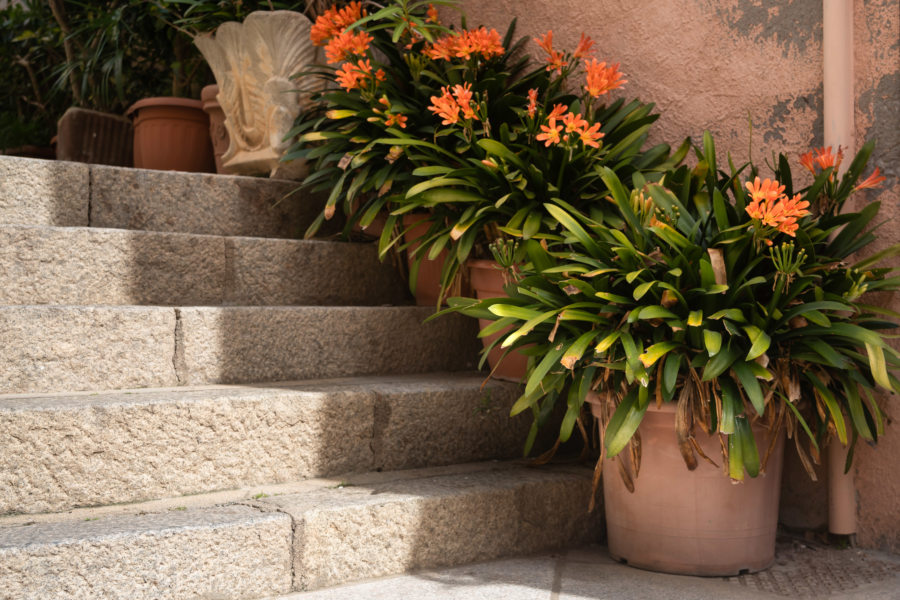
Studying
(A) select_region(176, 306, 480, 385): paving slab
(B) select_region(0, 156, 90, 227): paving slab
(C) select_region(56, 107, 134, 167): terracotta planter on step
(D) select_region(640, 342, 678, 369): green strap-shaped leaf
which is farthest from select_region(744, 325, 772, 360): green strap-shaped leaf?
(C) select_region(56, 107, 134, 167): terracotta planter on step

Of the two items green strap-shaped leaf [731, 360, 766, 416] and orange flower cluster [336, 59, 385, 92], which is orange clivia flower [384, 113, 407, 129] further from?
green strap-shaped leaf [731, 360, 766, 416]

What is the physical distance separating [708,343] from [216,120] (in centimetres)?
258

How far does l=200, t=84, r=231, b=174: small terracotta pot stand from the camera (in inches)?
135

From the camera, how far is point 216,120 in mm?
3463

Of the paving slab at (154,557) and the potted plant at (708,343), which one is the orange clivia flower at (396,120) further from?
the paving slab at (154,557)

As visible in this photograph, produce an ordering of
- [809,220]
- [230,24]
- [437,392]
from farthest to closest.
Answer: [230,24] < [437,392] < [809,220]

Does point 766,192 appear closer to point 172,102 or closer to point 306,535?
point 306,535

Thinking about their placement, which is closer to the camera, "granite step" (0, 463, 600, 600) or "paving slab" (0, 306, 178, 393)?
"granite step" (0, 463, 600, 600)

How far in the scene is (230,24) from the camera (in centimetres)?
301

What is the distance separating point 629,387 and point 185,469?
94cm

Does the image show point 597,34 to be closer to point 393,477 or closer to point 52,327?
point 393,477

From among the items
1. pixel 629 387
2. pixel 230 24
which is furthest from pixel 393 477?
pixel 230 24

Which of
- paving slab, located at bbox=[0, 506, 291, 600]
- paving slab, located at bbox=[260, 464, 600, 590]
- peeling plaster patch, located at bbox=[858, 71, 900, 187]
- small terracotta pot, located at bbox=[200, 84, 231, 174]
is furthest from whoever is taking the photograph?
small terracotta pot, located at bbox=[200, 84, 231, 174]

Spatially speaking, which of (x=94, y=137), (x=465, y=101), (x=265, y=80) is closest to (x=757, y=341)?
(x=465, y=101)
